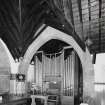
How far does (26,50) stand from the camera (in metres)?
8.05

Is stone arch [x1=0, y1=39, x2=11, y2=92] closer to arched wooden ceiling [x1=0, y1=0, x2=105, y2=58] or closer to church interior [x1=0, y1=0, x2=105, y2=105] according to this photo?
church interior [x1=0, y1=0, x2=105, y2=105]

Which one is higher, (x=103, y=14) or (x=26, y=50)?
(x=103, y=14)

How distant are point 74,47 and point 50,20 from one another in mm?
1601

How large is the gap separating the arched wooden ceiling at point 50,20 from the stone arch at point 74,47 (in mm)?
226

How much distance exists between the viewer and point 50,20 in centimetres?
734

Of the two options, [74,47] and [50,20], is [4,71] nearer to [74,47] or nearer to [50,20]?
[50,20]

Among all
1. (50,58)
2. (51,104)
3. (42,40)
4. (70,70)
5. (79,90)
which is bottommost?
(51,104)

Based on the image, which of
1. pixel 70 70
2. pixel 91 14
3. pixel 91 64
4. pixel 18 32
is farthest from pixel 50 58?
pixel 91 14

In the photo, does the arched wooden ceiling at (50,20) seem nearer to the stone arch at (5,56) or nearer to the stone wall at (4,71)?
the stone arch at (5,56)

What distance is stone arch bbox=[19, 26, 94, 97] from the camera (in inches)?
232

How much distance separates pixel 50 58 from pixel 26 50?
1128 mm

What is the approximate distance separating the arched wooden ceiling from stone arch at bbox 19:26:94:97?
0.74 feet

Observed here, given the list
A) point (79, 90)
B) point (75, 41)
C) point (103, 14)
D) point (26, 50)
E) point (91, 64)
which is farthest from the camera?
point (26, 50)

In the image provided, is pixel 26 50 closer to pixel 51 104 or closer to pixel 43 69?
pixel 43 69
